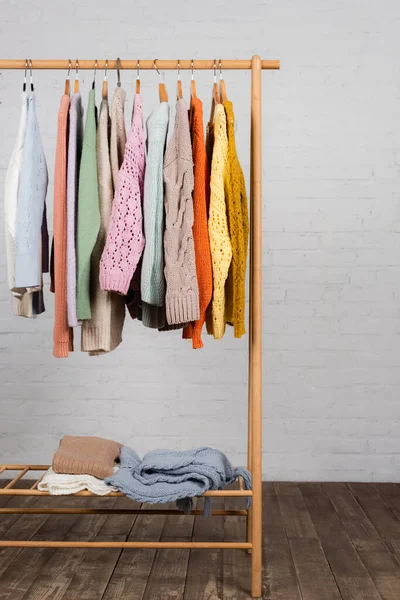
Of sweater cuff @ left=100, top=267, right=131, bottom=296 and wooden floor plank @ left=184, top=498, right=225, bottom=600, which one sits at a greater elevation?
sweater cuff @ left=100, top=267, right=131, bottom=296

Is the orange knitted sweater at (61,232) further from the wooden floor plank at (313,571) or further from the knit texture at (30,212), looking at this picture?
the wooden floor plank at (313,571)

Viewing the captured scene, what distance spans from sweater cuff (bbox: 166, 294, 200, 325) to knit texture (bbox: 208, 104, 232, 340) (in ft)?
0.36

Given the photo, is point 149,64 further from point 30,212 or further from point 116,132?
point 30,212

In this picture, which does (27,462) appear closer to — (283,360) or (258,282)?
(283,360)

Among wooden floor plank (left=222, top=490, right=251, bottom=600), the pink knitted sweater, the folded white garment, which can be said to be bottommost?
wooden floor plank (left=222, top=490, right=251, bottom=600)

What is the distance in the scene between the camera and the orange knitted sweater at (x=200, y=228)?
2316 mm

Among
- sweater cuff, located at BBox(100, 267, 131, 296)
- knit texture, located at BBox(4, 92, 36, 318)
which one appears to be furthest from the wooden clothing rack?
sweater cuff, located at BBox(100, 267, 131, 296)

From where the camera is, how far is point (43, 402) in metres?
3.88

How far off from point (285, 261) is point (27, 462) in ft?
5.92

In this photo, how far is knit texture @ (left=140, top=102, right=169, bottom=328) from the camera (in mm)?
2279

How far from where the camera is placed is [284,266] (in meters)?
3.82

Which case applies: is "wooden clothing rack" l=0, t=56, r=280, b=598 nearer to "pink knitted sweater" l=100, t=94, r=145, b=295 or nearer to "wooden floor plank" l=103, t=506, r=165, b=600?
"wooden floor plank" l=103, t=506, r=165, b=600

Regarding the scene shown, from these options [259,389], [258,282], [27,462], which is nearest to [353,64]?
[258,282]

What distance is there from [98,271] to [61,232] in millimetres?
182
